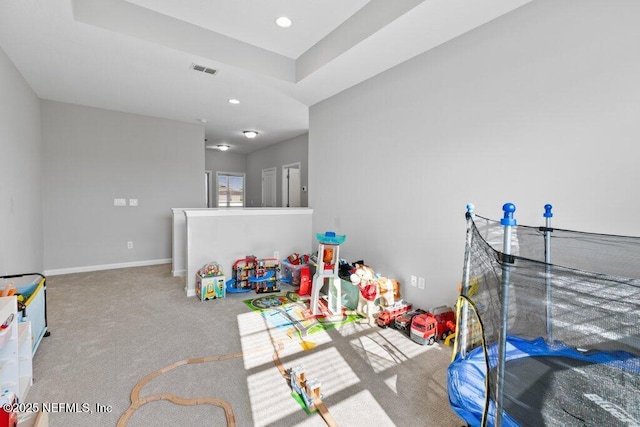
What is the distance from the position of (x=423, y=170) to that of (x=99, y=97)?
4794 mm

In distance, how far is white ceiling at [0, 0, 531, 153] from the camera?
246cm

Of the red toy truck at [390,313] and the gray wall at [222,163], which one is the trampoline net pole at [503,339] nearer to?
the red toy truck at [390,313]

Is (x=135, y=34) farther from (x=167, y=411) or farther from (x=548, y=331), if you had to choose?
(x=548, y=331)

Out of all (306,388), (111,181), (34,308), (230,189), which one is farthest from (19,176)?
(230,189)

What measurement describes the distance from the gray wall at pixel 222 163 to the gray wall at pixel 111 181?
277 cm

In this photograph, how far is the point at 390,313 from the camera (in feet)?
9.27

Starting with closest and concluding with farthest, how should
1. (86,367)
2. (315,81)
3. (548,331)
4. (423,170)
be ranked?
(548,331)
(86,367)
(423,170)
(315,81)

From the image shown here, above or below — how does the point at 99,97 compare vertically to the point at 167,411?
above

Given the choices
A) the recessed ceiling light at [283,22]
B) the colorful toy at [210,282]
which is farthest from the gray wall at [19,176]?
the recessed ceiling light at [283,22]

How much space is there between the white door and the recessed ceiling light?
5089 mm

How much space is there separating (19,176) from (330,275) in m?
3.71

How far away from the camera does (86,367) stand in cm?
210

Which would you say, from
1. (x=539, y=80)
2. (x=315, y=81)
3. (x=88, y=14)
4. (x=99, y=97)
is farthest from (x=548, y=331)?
(x=99, y=97)

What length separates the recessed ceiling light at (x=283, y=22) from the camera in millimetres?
2868
